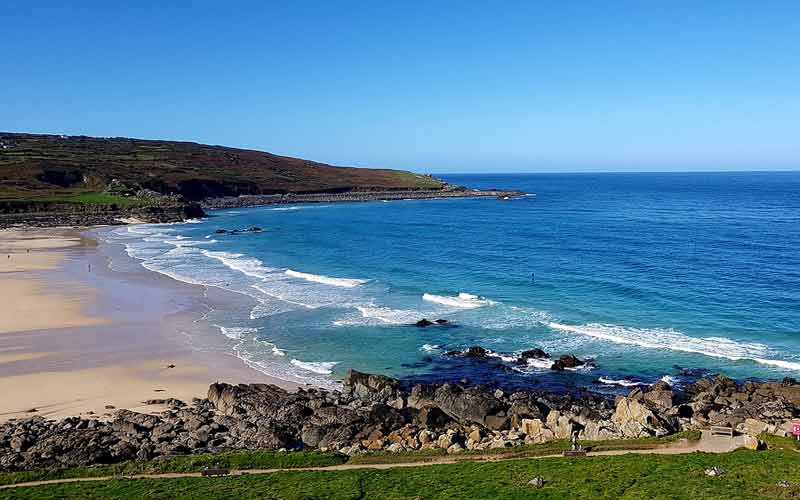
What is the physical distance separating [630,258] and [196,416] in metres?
53.2

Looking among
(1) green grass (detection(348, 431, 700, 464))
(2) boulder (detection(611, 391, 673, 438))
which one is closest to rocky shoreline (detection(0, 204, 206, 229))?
(1) green grass (detection(348, 431, 700, 464))

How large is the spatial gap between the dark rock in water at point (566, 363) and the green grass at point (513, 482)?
13837 millimetres

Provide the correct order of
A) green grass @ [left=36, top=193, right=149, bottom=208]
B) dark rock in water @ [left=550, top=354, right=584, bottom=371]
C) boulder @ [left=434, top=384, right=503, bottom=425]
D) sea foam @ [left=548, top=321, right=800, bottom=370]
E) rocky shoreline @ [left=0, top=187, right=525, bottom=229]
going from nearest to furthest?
boulder @ [left=434, top=384, right=503, bottom=425], dark rock in water @ [left=550, top=354, right=584, bottom=371], sea foam @ [left=548, top=321, right=800, bottom=370], rocky shoreline @ [left=0, top=187, right=525, bottom=229], green grass @ [left=36, top=193, right=149, bottom=208]

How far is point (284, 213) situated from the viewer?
13825 cm

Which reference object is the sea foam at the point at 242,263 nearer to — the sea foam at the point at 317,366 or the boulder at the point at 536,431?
the sea foam at the point at 317,366

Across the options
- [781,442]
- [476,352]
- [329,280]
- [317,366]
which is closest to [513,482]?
[781,442]

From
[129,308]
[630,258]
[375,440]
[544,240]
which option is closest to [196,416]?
[375,440]

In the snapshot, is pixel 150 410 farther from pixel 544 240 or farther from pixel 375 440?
pixel 544 240

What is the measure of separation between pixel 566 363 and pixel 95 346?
30201 mm

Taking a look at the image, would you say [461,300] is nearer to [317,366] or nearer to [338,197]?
[317,366]

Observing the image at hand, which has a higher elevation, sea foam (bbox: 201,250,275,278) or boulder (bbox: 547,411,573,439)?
sea foam (bbox: 201,250,275,278)

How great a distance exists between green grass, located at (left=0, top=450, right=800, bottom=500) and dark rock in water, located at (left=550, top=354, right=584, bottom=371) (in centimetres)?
1384

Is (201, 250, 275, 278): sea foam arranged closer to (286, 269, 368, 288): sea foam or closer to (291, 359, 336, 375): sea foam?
(286, 269, 368, 288): sea foam

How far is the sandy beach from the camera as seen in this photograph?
107ft
